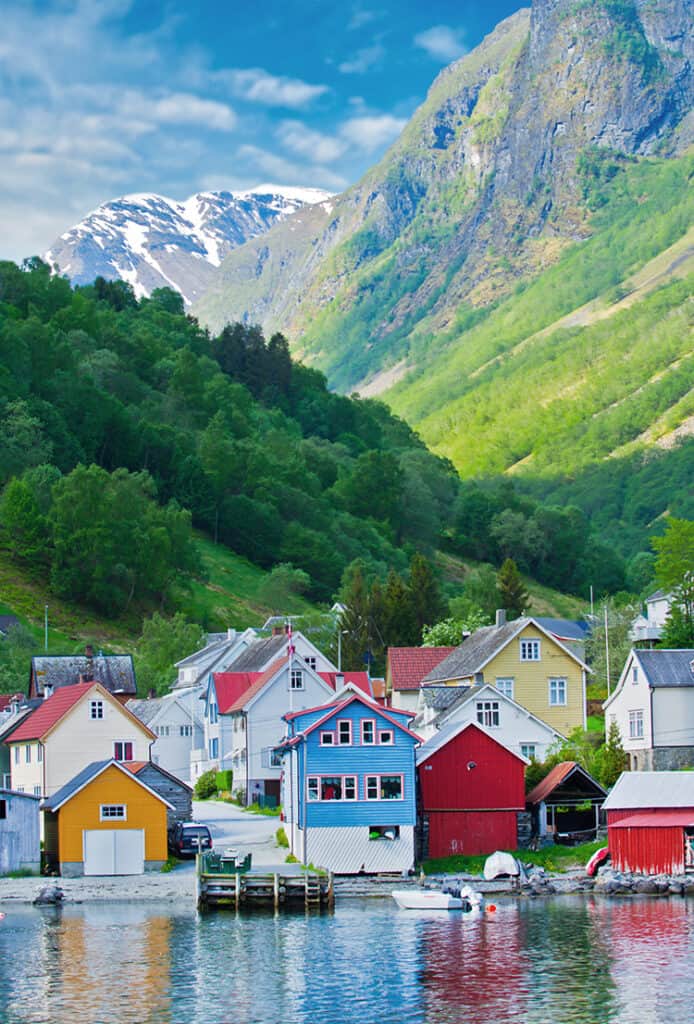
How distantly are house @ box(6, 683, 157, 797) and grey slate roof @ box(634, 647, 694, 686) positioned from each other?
26.5 metres

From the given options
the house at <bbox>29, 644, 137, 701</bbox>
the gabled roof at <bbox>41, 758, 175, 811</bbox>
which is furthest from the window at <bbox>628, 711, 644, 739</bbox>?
the house at <bbox>29, 644, 137, 701</bbox>

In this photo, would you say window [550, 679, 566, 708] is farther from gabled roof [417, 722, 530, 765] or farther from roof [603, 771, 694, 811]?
roof [603, 771, 694, 811]

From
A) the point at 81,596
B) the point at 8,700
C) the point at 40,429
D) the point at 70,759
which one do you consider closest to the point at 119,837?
the point at 70,759

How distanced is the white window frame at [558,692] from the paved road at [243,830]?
18850 mm

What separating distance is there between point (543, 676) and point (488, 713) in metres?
9.07

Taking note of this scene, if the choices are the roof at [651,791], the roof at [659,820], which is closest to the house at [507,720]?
the roof at [651,791]

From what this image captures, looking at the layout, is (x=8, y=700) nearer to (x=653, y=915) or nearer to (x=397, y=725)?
(x=397, y=725)

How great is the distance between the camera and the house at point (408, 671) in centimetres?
10312

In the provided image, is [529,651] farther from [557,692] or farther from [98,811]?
[98,811]

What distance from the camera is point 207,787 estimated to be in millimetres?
103750

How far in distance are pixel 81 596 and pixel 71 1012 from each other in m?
98.9

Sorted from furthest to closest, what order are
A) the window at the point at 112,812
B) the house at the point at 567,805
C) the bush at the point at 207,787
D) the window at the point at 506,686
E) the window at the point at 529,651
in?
the bush at the point at 207,787 < the window at the point at 529,651 < the window at the point at 506,686 < the house at the point at 567,805 < the window at the point at 112,812

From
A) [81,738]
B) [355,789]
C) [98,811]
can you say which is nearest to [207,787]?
[81,738]

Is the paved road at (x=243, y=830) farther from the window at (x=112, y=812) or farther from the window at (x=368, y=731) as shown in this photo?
the window at (x=368, y=731)
